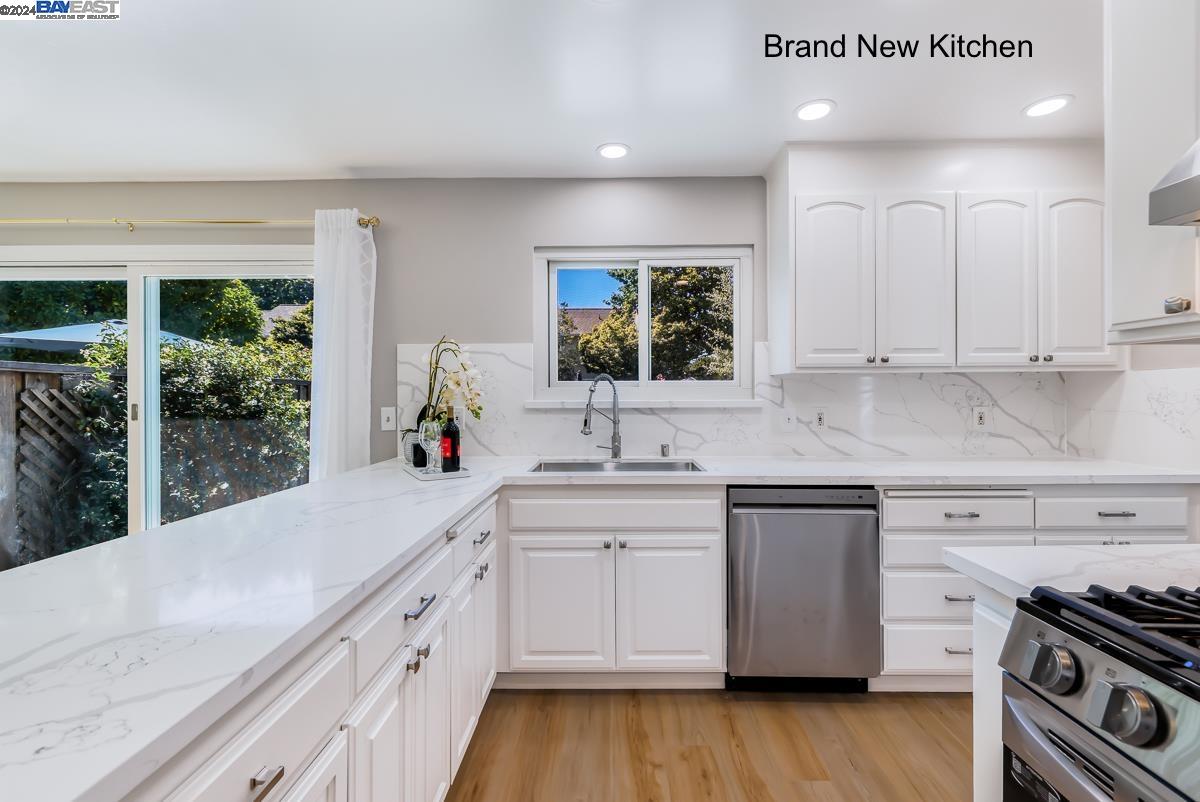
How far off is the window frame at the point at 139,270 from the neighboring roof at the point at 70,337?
0.39 feet

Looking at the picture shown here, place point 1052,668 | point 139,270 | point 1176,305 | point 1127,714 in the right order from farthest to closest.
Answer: point 139,270, point 1176,305, point 1052,668, point 1127,714

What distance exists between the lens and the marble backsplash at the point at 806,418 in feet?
8.71

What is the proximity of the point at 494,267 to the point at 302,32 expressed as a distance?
1252mm

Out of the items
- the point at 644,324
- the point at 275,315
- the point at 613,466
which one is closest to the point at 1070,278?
the point at 644,324

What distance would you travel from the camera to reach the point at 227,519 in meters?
1.37

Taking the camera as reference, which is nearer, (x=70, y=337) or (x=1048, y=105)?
(x=1048, y=105)

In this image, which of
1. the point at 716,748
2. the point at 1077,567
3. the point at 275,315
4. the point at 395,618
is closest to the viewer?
the point at 1077,567

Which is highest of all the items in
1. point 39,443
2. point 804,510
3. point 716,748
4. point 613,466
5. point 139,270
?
point 139,270

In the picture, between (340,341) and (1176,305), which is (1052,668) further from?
(340,341)

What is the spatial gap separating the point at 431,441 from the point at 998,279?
2568 mm

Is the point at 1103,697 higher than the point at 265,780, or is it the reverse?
the point at 1103,697

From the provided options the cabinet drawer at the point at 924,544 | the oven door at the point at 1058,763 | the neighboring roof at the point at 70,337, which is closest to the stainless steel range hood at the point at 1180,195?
the oven door at the point at 1058,763

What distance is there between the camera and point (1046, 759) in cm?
78

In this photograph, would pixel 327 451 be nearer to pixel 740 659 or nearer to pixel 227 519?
pixel 227 519
